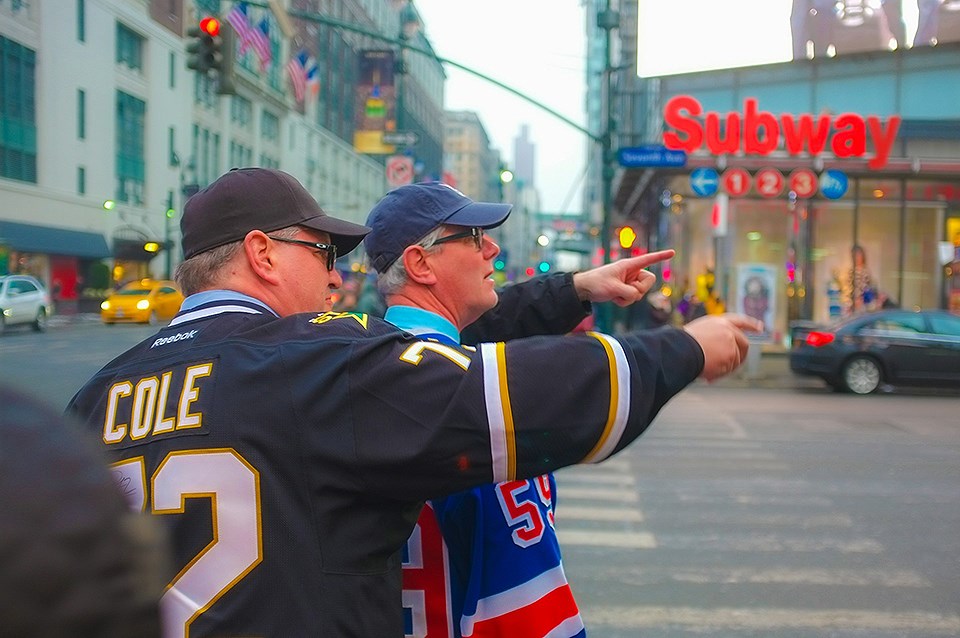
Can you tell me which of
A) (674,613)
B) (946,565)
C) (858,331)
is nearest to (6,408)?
(674,613)

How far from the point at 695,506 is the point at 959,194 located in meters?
20.9

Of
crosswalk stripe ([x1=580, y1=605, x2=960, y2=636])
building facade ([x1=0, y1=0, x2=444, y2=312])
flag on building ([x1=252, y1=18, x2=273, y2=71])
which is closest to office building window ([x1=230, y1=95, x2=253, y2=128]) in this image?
building facade ([x1=0, y1=0, x2=444, y2=312])

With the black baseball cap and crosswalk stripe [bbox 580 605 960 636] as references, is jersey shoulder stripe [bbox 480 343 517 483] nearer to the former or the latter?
the black baseball cap

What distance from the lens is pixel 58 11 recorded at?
735cm

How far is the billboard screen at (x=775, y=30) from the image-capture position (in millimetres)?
24234

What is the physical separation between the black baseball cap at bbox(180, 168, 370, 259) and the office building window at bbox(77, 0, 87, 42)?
270 inches

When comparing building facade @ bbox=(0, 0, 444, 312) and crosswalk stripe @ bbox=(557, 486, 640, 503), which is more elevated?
building facade @ bbox=(0, 0, 444, 312)

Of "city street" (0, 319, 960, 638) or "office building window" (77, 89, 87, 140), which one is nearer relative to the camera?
"city street" (0, 319, 960, 638)

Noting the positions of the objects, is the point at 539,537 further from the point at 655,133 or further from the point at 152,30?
the point at 655,133

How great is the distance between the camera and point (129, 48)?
917 cm

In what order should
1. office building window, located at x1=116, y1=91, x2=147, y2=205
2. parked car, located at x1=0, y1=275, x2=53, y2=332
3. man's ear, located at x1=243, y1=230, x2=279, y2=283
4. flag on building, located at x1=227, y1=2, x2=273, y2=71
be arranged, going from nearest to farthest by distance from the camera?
1. man's ear, located at x1=243, y1=230, x2=279, y2=283
2. parked car, located at x1=0, y1=275, x2=53, y2=332
3. office building window, located at x1=116, y1=91, x2=147, y2=205
4. flag on building, located at x1=227, y1=2, x2=273, y2=71

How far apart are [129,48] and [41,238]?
2.41 m

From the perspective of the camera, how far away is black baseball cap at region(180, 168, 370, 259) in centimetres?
191

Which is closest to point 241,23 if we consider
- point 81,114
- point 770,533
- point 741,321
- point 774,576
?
point 81,114
